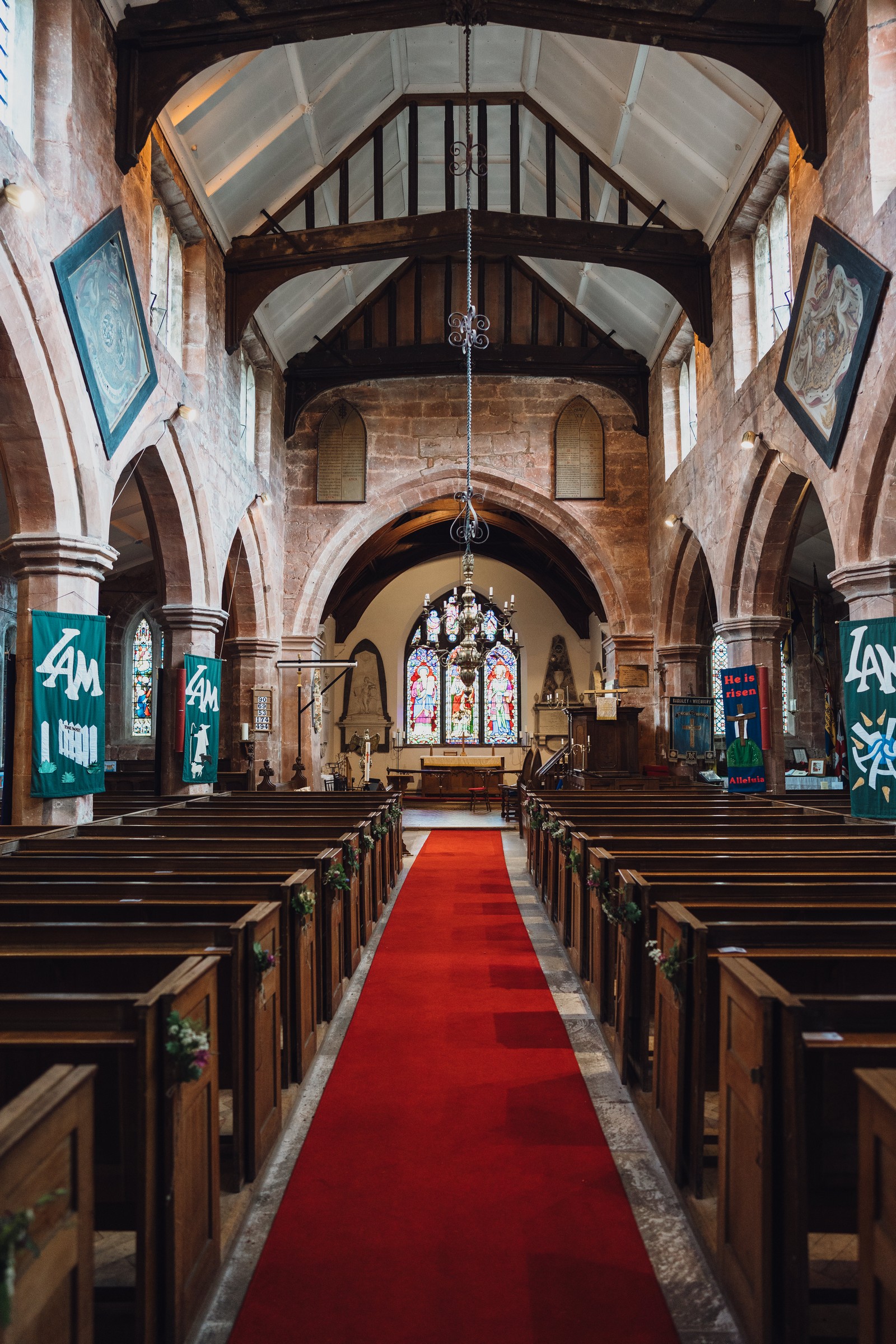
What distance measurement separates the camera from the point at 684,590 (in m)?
13.1

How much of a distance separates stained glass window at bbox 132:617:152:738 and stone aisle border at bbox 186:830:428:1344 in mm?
13181

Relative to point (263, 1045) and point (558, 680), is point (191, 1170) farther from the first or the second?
point (558, 680)

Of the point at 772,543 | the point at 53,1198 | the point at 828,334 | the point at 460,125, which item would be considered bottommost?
the point at 53,1198

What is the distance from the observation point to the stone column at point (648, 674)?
14.0m

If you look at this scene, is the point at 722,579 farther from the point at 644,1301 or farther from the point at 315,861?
the point at 644,1301

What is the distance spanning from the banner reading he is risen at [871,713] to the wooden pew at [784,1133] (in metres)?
4.42

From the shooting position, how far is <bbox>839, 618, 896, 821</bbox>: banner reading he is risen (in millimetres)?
6180

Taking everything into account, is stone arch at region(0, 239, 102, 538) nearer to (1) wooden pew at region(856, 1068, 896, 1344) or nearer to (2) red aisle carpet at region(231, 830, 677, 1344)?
(2) red aisle carpet at region(231, 830, 677, 1344)

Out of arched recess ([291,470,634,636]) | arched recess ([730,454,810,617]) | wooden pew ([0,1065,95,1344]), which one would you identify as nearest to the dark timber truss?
arched recess ([291,470,634,636])

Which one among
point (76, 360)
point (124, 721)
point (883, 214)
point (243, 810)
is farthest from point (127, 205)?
point (124, 721)

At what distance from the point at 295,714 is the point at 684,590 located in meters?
6.03

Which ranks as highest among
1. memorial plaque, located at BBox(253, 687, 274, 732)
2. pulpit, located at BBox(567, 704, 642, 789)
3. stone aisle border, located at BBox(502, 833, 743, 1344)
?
memorial plaque, located at BBox(253, 687, 274, 732)

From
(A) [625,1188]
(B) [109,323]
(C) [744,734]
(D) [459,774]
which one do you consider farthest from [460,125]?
(A) [625,1188]

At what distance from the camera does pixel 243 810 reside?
7445 millimetres
